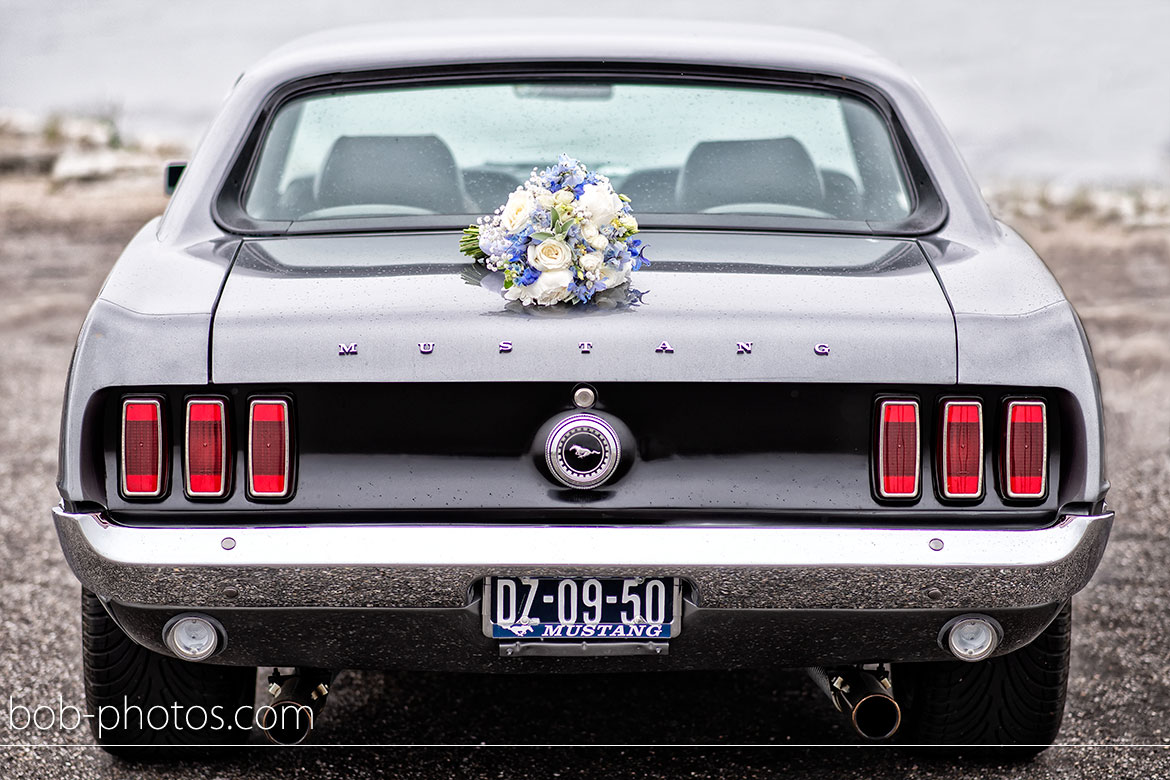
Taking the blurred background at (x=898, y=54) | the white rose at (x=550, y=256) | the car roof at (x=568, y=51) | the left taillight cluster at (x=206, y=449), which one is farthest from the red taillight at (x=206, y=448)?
the blurred background at (x=898, y=54)

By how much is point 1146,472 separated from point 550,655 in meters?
4.29

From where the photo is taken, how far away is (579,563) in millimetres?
2568

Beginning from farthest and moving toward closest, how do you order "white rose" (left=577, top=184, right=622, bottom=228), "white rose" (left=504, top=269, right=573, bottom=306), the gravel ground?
the gravel ground
"white rose" (left=577, top=184, right=622, bottom=228)
"white rose" (left=504, top=269, right=573, bottom=306)

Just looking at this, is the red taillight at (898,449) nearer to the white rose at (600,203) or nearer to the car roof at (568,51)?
the white rose at (600,203)

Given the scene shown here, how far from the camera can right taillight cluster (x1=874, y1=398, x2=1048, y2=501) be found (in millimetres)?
2637

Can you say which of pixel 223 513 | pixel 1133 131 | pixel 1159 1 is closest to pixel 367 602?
pixel 223 513

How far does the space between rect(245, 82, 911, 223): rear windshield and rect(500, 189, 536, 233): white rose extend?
0.51m

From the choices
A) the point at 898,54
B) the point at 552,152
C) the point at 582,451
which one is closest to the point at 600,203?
the point at 582,451

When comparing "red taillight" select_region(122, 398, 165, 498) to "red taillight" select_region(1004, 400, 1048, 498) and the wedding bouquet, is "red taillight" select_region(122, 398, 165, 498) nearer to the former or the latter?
the wedding bouquet

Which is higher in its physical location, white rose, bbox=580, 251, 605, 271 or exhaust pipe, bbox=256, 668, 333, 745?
white rose, bbox=580, 251, 605, 271

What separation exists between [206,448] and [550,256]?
0.78m

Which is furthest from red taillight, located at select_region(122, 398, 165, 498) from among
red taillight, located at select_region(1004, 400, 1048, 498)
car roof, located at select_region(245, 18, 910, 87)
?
red taillight, located at select_region(1004, 400, 1048, 498)

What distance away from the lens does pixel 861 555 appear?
260 centimetres

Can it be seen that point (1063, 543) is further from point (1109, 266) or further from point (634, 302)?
point (1109, 266)
